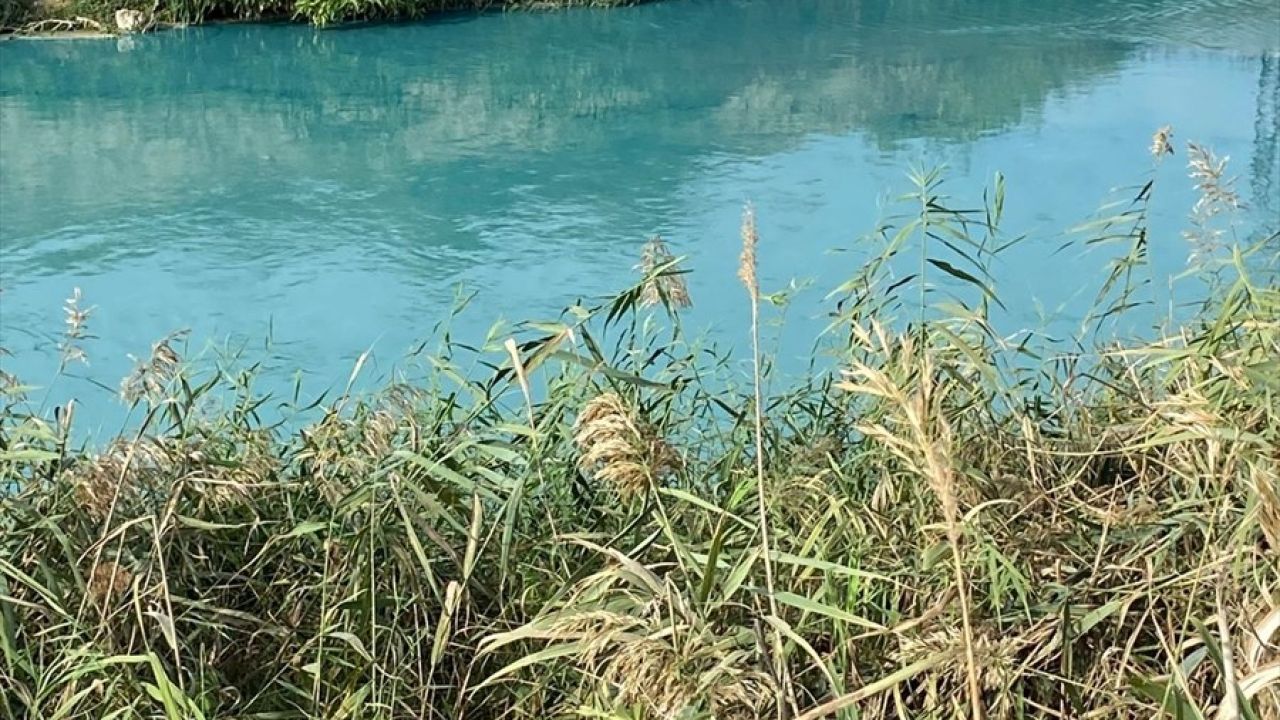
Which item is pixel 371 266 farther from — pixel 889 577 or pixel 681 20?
pixel 681 20

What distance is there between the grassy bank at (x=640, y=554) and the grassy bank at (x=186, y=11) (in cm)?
780

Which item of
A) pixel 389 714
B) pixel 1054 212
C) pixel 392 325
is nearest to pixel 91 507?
pixel 389 714

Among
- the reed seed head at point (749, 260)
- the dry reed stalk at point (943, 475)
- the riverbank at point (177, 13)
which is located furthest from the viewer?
the riverbank at point (177, 13)

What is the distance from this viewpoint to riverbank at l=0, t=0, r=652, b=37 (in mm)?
9203

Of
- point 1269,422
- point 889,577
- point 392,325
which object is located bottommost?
point 392,325

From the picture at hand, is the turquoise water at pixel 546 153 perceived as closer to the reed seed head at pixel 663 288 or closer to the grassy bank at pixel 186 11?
the grassy bank at pixel 186 11

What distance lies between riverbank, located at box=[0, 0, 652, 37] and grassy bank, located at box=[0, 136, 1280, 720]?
7814 millimetres

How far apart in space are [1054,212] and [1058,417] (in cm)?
306

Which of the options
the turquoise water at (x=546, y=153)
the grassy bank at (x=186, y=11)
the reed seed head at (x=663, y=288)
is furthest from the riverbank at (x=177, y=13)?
the reed seed head at (x=663, y=288)

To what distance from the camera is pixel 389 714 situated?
1569 millimetres

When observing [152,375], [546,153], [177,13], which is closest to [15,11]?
[177,13]

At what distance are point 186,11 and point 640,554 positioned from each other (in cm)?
857

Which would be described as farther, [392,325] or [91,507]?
[392,325]

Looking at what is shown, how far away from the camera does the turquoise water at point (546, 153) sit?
4.31m
